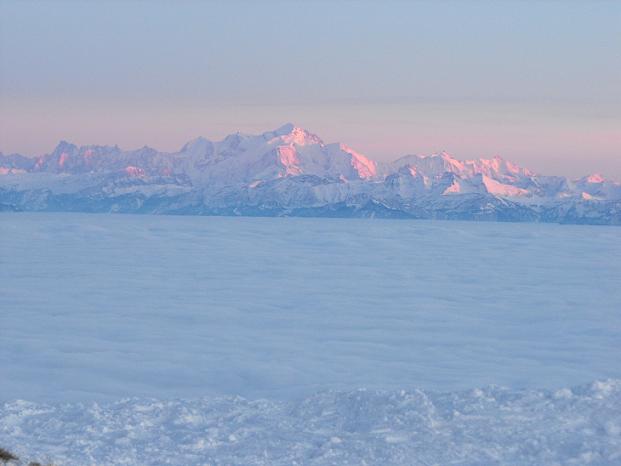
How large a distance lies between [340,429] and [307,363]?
4.96 metres

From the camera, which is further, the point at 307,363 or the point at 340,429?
the point at 307,363

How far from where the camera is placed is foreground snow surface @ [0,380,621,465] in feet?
29.5

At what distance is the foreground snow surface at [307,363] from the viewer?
31.0 feet

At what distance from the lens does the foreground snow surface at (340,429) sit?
29.5 ft

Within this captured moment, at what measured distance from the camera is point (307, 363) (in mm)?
14984

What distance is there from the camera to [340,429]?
10039 mm

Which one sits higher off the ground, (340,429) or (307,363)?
(340,429)

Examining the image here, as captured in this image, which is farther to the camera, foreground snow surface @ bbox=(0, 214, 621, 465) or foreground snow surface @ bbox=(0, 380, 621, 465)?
foreground snow surface @ bbox=(0, 214, 621, 465)

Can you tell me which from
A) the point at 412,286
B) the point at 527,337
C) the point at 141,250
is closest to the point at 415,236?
the point at 141,250

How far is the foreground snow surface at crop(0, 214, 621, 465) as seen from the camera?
31.0 ft

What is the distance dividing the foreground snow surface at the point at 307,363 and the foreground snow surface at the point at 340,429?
32mm

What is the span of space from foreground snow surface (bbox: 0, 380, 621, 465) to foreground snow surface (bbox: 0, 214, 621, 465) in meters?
A: 0.03

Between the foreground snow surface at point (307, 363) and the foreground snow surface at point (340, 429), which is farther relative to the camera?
the foreground snow surface at point (307, 363)

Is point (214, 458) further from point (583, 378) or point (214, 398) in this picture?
point (583, 378)
